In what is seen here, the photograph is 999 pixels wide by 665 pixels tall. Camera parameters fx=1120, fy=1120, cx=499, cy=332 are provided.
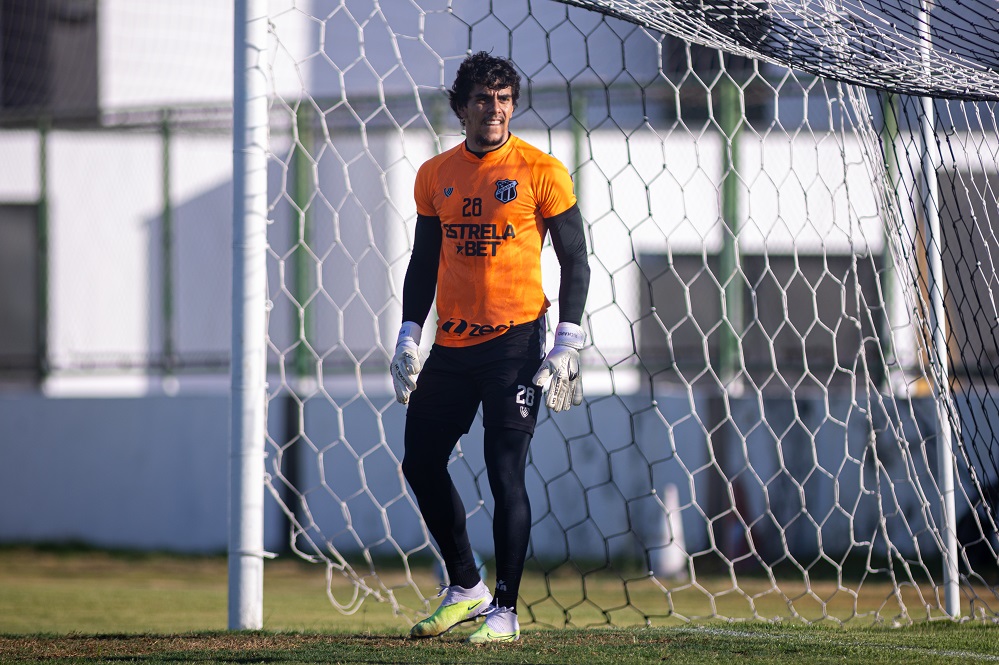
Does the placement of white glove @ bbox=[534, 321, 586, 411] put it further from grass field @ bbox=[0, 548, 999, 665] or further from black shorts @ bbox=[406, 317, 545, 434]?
grass field @ bbox=[0, 548, 999, 665]

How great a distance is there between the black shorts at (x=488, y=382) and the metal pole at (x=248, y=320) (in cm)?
65

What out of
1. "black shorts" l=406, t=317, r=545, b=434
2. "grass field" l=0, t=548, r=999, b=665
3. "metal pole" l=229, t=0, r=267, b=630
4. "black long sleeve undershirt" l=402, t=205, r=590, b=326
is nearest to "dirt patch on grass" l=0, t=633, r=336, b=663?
"grass field" l=0, t=548, r=999, b=665

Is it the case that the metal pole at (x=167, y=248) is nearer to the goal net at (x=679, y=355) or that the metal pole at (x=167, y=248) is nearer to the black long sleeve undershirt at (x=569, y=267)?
the goal net at (x=679, y=355)

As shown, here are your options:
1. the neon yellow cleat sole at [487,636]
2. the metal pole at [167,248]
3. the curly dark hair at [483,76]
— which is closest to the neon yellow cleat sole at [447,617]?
the neon yellow cleat sole at [487,636]

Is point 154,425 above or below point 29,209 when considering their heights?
below

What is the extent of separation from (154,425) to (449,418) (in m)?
5.52

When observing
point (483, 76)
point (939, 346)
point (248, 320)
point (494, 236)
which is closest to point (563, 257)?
point (494, 236)

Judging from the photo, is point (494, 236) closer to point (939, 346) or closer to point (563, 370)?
point (563, 370)

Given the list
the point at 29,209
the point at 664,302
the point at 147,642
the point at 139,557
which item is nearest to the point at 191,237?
the point at 29,209

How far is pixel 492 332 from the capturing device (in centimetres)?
332

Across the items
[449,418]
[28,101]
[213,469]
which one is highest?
[28,101]

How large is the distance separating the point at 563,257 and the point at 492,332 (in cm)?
32

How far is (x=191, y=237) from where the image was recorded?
917 cm

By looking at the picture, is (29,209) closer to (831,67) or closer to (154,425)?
(154,425)
